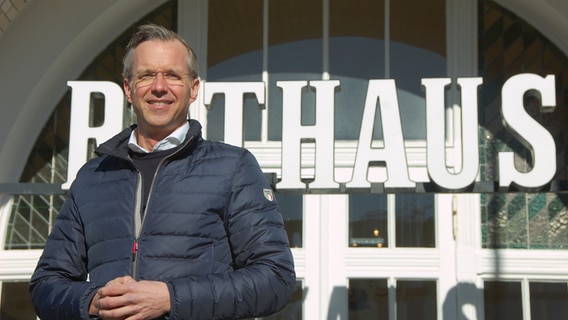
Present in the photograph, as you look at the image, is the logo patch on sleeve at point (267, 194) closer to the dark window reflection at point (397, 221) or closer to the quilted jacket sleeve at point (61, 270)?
the quilted jacket sleeve at point (61, 270)

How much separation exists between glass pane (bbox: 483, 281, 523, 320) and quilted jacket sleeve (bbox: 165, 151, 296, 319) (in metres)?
3.76

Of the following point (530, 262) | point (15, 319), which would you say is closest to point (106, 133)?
point (15, 319)

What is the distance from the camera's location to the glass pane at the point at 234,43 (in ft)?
17.3

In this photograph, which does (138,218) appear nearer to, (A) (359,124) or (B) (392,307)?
(B) (392,307)

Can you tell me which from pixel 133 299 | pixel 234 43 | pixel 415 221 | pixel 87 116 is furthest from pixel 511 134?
pixel 133 299

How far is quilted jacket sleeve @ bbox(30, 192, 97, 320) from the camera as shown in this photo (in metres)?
1.34

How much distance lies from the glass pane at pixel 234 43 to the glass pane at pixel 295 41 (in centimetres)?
10

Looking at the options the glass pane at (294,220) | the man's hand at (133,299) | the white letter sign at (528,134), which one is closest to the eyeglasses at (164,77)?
the man's hand at (133,299)

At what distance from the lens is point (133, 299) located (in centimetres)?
118

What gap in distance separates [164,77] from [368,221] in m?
3.70

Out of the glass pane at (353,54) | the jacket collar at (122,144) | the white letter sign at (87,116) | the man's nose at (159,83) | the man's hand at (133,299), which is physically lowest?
the man's hand at (133,299)

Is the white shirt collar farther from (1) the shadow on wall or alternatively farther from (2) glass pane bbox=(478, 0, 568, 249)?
(2) glass pane bbox=(478, 0, 568, 249)

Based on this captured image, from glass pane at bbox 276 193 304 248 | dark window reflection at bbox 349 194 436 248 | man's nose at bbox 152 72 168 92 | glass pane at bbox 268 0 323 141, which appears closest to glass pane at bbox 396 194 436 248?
dark window reflection at bbox 349 194 436 248

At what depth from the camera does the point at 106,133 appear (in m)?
4.16
